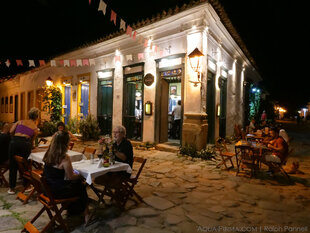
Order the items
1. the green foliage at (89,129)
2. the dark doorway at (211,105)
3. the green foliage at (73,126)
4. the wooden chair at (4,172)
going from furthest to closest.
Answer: the green foliage at (73,126) → the green foliage at (89,129) → the dark doorway at (211,105) → the wooden chair at (4,172)

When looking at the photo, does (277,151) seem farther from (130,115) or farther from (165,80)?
(130,115)

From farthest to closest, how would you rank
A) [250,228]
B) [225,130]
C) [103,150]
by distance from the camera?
1. [225,130]
2. [103,150]
3. [250,228]

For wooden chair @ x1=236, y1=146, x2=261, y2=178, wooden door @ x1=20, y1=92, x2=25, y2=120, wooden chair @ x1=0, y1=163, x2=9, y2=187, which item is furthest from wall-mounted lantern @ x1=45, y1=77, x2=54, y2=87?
wooden chair @ x1=236, y1=146, x2=261, y2=178

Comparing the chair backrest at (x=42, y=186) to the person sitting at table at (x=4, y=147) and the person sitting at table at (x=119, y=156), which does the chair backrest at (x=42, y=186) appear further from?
the person sitting at table at (x=4, y=147)

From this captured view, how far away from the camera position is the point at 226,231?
293 cm

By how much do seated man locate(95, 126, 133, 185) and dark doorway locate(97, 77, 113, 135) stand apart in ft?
24.3

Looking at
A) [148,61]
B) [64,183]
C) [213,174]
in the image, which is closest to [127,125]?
[148,61]

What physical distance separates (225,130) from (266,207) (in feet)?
25.8

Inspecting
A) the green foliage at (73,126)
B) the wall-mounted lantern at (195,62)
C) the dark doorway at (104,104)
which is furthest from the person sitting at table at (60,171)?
the green foliage at (73,126)

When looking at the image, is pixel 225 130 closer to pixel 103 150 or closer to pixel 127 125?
pixel 127 125

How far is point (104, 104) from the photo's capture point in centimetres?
1160

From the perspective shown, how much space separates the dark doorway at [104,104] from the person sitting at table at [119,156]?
7.42m

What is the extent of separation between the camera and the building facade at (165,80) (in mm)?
7539

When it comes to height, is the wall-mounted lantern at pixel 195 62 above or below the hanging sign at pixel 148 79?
above
